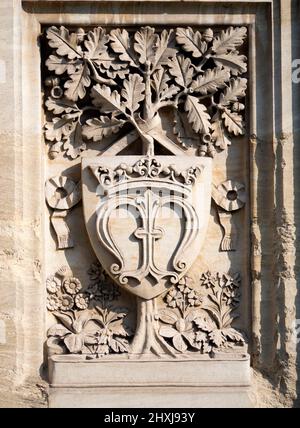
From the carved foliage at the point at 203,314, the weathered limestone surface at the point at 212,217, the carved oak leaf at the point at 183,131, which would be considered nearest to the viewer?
the weathered limestone surface at the point at 212,217

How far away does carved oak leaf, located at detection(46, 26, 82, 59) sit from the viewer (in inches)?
210

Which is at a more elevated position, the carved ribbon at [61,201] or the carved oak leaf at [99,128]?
the carved oak leaf at [99,128]

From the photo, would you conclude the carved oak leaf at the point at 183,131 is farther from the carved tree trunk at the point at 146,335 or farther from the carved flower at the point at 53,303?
the carved flower at the point at 53,303

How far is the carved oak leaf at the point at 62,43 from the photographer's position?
210 inches

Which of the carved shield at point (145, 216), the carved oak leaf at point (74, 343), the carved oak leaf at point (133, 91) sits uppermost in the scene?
the carved oak leaf at point (133, 91)

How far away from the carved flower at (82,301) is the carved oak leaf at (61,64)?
1.34 m

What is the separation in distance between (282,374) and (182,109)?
1.70m

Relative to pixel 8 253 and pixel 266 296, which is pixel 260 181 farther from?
pixel 8 253

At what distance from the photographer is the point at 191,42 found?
539 cm

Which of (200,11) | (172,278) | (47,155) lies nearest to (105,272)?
(172,278)

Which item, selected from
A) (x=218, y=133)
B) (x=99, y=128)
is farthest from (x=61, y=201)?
(x=218, y=133)

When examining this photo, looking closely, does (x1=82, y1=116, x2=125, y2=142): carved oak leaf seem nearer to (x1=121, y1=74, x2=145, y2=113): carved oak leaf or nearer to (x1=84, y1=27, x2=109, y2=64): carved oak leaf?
(x1=121, y1=74, x2=145, y2=113): carved oak leaf

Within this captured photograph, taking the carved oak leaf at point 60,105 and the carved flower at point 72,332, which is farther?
the carved oak leaf at point 60,105

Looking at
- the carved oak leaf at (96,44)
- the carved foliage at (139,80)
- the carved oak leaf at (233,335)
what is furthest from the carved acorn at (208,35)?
the carved oak leaf at (233,335)
